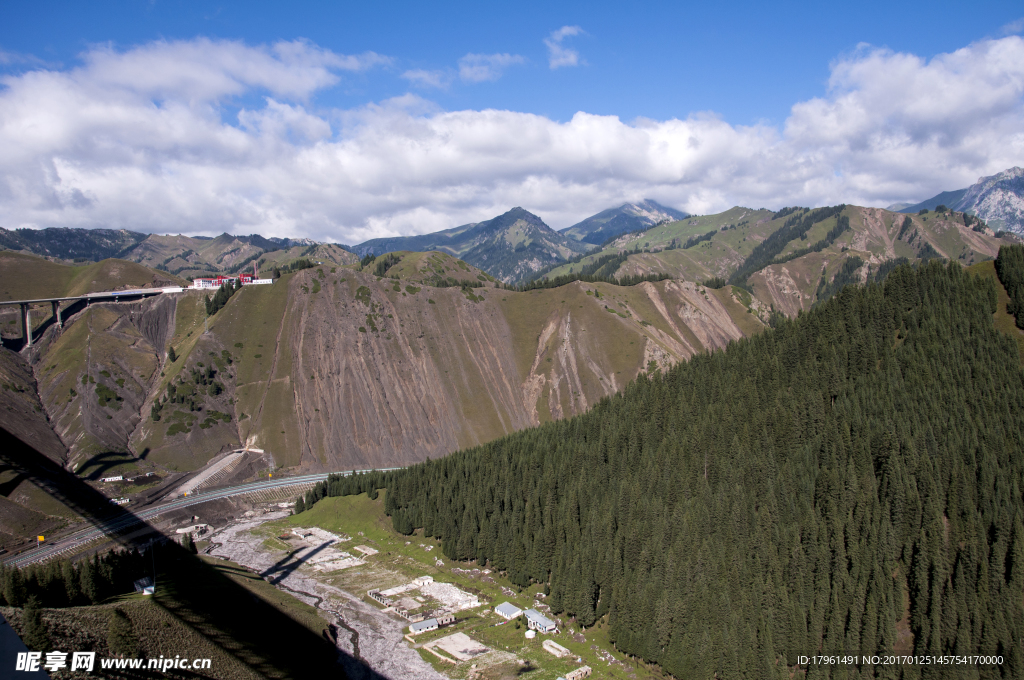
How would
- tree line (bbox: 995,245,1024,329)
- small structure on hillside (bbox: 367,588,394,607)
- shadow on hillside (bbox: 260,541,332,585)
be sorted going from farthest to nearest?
1. tree line (bbox: 995,245,1024,329)
2. shadow on hillside (bbox: 260,541,332,585)
3. small structure on hillside (bbox: 367,588,394,607)

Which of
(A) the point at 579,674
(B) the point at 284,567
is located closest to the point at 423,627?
(A) the point at 579,674

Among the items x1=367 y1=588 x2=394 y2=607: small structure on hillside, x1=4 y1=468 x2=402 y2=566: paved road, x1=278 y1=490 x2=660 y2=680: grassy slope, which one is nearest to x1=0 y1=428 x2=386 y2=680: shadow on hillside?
x1=367 y1=588 x2=394 y2=607: small structure on hillside

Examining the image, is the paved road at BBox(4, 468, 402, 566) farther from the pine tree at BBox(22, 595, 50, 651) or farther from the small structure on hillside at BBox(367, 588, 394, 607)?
the pine tree at BBox(22, 595, 50, 651)

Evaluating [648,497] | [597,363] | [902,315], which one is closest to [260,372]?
[597,363]

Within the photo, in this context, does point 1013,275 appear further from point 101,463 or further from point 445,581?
point 101,463

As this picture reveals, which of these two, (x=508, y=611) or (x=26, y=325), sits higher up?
(x=26, y=325)

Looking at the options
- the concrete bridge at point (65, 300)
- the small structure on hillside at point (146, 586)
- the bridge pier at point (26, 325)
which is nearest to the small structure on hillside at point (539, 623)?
the small structure on hillside at point (146, 586)
